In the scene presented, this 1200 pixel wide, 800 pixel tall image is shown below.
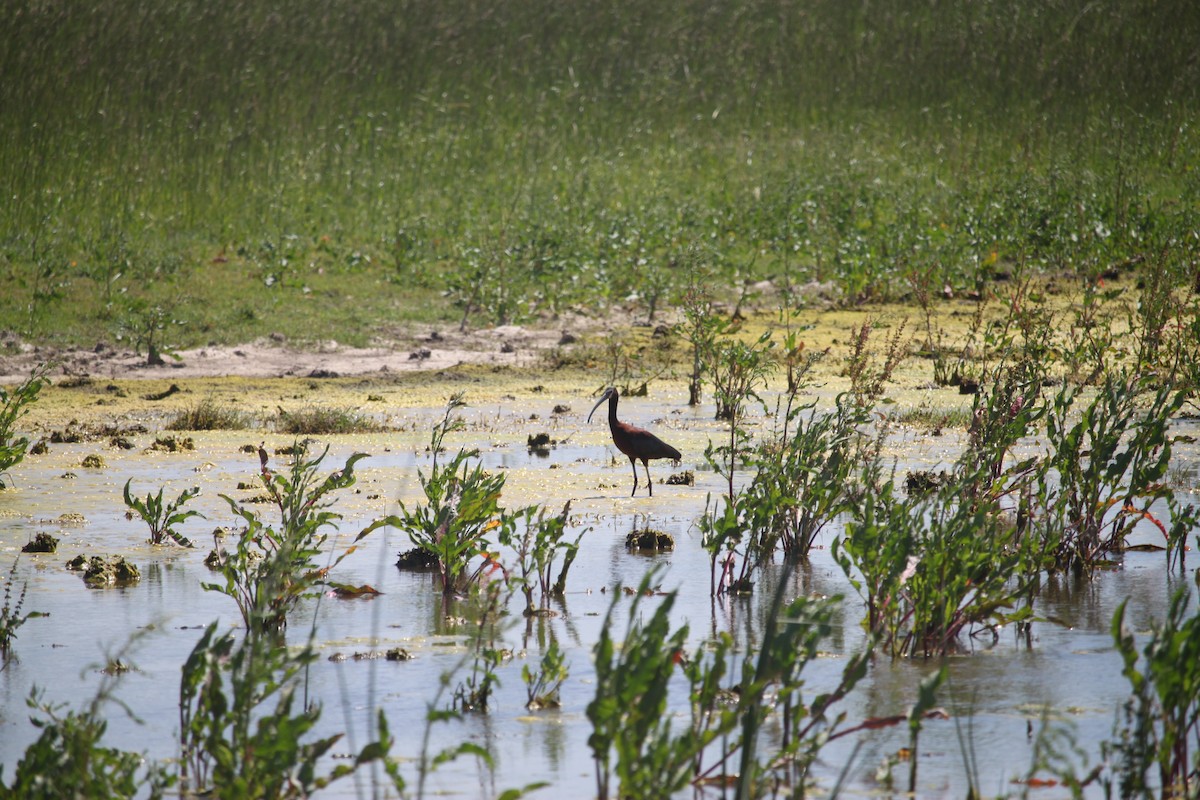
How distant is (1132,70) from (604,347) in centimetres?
1479

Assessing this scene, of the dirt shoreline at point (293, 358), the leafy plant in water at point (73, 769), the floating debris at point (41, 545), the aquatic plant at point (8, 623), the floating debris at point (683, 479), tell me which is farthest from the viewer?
the dirt shoreline at point (293, 358)

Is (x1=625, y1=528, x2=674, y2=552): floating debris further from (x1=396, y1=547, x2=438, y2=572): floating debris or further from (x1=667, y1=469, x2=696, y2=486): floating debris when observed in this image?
(x1=667, y1=469, x2=696, y2=486): floating debris

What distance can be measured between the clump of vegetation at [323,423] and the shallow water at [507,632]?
0.89m

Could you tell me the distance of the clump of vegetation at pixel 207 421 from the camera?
10.1 meters

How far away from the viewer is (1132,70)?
2383 centimetres

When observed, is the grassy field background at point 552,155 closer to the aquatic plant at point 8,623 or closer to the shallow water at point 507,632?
the shallow water at point 507,632

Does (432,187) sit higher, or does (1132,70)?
(1132,70)

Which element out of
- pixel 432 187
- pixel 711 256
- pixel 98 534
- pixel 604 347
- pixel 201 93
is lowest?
pixel 98 534

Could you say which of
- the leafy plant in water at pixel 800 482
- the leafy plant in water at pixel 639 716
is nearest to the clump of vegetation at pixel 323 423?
the leafy plant in water at pixel 800 482

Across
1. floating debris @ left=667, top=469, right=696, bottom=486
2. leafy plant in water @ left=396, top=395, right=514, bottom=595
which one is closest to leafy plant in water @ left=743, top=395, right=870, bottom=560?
leafy plant in water @ left=396, top=395, right=514, bottom=595

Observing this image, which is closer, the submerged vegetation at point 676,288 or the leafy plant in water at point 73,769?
the leafy plant in water at point 73,769

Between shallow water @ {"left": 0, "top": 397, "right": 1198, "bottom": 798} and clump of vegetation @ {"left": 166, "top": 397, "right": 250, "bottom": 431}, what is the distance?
3.40ft

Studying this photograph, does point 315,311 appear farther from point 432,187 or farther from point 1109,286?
point 1109,286

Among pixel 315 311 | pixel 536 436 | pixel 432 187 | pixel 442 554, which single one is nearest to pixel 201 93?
pixel 432 187
